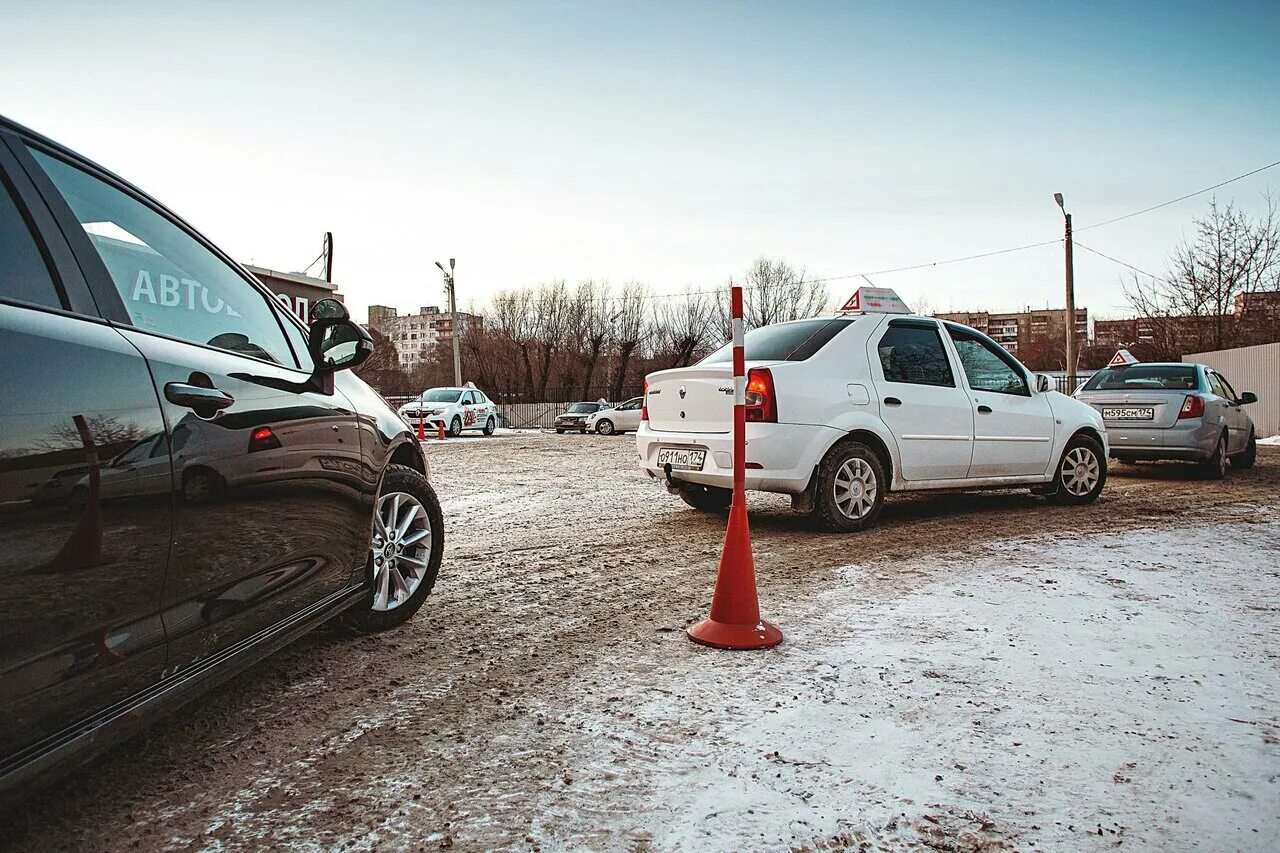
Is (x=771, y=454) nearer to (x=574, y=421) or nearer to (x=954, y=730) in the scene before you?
(x=954, y=730)

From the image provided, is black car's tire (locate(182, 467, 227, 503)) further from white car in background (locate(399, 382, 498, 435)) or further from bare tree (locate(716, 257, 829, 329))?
bare tree (locate(716, 257, 829, 329))

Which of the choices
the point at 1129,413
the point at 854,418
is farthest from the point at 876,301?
the point at 1129,413

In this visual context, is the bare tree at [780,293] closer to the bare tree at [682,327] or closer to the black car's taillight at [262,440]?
the bare tree at [682,327]

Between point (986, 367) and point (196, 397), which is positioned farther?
point (986, 367)

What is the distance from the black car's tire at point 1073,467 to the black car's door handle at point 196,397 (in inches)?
288

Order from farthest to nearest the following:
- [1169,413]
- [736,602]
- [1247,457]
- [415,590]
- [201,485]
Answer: [1247,457], [1169,413], [415,590], [736,602], [201,485]

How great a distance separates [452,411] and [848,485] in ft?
68.4

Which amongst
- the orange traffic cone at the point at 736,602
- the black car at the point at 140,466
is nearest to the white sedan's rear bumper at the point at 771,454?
the orange traffic cone at the point at 736,602

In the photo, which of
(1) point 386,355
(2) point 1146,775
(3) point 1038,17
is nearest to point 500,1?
(3) point 1038,17

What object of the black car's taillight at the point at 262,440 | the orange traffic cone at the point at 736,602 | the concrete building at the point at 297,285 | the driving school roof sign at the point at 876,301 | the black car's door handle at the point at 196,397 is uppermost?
the concrete building at the point at 297,285

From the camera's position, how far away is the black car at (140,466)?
4.65 feet

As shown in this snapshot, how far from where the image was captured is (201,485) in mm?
1961

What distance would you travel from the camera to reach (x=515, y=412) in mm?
48781

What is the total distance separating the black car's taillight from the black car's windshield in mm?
11249
